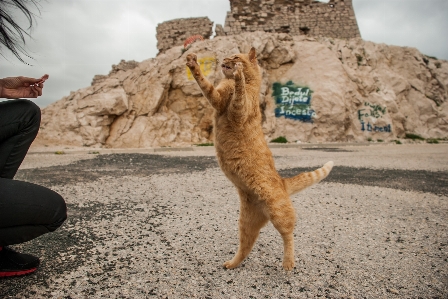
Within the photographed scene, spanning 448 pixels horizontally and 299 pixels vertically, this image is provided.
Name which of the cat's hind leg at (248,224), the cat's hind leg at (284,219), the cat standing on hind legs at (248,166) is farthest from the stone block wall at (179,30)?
the cat's hind leg at (284,219)

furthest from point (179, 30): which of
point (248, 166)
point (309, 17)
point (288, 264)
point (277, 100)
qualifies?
point (288, 264)

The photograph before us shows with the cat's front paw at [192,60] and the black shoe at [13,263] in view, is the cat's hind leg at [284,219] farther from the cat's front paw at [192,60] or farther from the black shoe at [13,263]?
the black shoe at [13,263]

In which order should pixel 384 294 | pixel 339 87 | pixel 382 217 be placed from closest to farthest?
1. pixel 384 294
2. pixel 382 217
3. pixel 339 87

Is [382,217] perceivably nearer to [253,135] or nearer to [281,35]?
[253,135]

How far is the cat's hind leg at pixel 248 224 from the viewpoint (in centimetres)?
266

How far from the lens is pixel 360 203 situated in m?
4.62

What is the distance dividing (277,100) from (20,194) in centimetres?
1498

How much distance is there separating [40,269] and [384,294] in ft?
8.37

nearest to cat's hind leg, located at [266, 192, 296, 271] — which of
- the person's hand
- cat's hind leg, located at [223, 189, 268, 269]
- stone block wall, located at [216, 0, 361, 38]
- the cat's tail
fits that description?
cat's hind leg, located at [223, 189, 268, 269]

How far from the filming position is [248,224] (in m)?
2.71

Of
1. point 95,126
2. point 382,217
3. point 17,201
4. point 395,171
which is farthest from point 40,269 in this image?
point 95,126

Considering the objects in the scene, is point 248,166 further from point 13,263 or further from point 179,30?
point 179,30

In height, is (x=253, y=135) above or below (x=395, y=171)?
above

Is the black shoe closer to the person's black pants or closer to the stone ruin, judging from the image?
the person's black pants
